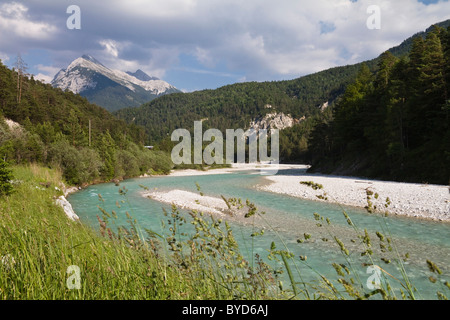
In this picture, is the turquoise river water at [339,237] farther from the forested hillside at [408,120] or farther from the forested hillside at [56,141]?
the forested hillside at [408,120]

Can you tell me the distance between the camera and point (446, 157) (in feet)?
85.2

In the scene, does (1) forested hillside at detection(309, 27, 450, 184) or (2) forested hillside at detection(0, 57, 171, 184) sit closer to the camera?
(1) forested hillside at detection(309, 27, 450, 184)

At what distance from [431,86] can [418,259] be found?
29311 millimetres

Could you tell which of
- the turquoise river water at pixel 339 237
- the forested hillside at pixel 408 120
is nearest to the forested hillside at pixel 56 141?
the turquoise river water at pixel 339 237

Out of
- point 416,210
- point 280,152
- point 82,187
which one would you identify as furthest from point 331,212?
point 280,152

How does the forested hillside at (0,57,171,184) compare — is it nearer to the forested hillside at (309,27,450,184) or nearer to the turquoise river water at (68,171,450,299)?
the turquoise river water at (68,171,450,299)

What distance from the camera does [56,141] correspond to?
40.1m

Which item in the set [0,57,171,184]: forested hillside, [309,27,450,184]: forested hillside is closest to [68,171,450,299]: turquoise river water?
[0,57,171,184]: forested hillside

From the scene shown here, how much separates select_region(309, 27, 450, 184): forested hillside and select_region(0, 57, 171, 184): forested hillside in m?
37.3

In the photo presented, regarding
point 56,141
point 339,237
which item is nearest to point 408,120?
point 339,237

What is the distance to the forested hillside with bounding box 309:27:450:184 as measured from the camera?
2892 centimetres

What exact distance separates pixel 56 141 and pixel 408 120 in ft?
167
